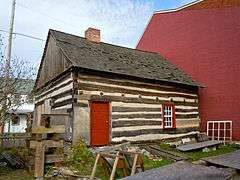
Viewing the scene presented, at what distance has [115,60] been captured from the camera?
53.3ft

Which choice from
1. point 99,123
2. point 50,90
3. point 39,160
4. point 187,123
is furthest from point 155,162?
point 50,90

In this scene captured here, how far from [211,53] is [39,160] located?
1313 cm

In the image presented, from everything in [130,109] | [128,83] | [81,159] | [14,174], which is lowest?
[14,174]

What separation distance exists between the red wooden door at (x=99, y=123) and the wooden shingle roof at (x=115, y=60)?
1.63 m

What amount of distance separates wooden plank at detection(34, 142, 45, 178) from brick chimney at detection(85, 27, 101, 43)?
9507 millimetres

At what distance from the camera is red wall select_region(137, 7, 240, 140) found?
58.6 feet

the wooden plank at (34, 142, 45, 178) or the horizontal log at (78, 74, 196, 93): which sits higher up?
the horizontal log at (78, 74, 196, 93)

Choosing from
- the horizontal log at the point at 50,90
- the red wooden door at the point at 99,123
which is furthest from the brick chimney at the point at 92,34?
the red wooden door at the point at 99,123

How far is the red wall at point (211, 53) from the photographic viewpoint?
17.9 m

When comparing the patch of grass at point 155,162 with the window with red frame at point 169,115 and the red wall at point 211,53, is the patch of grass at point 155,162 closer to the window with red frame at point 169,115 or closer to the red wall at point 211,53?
the window with red frame at point 169,115

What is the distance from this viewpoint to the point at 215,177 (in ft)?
25.1

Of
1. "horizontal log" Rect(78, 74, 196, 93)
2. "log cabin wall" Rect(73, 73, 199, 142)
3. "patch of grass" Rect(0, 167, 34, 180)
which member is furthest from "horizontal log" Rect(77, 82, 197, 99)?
"patch of grass" Rect(0, 167, 34, 180)

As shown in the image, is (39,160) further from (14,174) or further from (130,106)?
(130,106)

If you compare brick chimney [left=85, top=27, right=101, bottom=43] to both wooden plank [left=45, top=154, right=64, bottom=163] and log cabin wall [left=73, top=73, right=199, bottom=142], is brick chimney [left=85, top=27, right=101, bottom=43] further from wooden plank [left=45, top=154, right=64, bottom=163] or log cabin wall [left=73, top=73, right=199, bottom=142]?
wooden plank [left=45, top=154, right=64, bottom=163]
